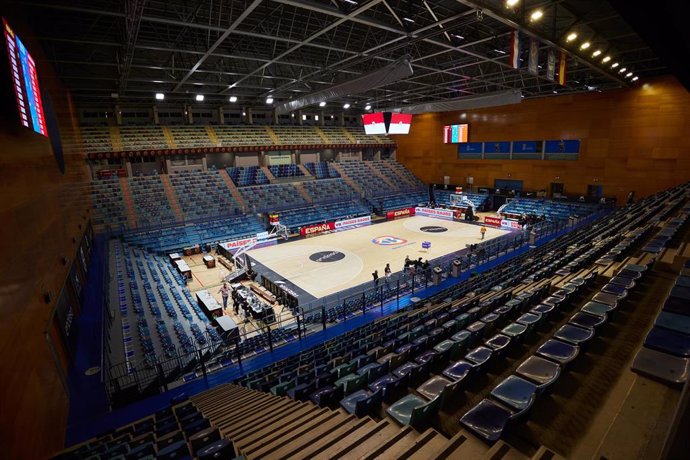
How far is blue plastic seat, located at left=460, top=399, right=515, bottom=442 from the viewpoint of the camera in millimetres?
3088

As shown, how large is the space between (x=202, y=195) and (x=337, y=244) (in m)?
13.5

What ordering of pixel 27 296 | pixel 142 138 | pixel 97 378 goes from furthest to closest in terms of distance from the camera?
pixel 142 138, pixel 97 378, pixel 27 296

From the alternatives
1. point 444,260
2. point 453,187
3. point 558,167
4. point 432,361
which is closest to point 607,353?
point 432,361

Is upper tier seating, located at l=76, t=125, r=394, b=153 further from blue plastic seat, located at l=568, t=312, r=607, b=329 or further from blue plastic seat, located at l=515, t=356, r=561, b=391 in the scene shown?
blue plastic seat, located at l=568, t=312, r=607, b=329

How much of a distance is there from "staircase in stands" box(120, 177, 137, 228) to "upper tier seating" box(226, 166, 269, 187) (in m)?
8.87

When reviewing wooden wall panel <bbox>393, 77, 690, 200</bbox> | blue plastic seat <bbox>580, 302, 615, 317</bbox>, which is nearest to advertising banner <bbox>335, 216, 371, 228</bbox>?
wooden wall panel <bbox>393, 77, 690, 200</bbox>

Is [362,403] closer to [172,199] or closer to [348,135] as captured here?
[172,199]

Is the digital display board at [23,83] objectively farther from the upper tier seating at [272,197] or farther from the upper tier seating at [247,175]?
the upper tier seating at [247,175]

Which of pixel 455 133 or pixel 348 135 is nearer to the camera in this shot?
pixel 455 133

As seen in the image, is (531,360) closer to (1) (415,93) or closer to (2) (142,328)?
(2) (142,328)

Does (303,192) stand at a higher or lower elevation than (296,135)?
lower

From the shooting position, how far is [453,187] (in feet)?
129

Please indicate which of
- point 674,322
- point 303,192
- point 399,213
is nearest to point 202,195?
point 303,192

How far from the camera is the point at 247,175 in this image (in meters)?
33.6
